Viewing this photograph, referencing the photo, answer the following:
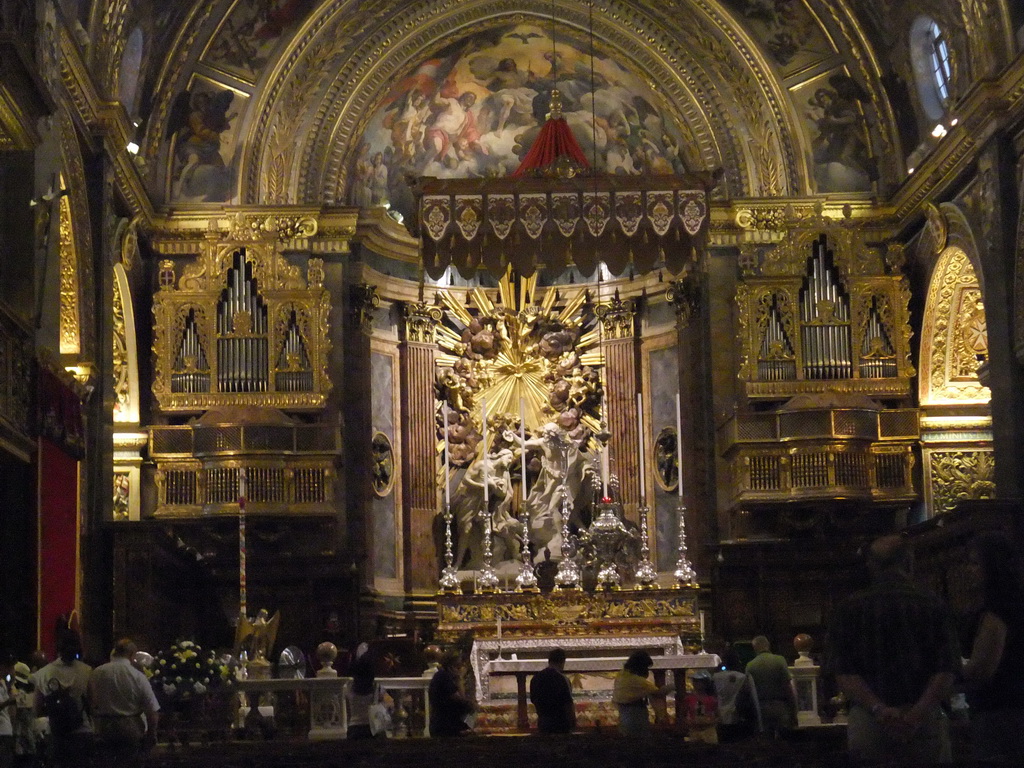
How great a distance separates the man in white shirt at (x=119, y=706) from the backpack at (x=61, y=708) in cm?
23

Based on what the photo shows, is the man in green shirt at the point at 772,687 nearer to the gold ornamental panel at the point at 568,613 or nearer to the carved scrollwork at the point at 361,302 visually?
the gold ornamental panel at the point at 568,613

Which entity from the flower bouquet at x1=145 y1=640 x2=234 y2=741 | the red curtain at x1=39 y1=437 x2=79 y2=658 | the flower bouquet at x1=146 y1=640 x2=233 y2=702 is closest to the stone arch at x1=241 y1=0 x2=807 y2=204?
the red curtain at x1=39 y1=437 x2=79 y2=658

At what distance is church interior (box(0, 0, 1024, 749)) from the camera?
1905cm

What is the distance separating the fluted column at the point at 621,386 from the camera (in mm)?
24953

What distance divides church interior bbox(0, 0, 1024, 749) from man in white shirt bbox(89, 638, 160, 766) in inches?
260

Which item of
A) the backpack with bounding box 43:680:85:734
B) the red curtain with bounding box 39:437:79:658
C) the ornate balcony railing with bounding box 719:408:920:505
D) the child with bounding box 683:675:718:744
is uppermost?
the ornate balcony railing with bounding box 719:408:920:505

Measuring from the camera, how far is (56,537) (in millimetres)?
17281

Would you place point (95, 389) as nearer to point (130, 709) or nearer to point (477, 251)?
point (477, 251)

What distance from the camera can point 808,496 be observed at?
21.8m

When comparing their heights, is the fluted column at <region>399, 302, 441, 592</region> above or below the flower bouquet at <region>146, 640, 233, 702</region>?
above

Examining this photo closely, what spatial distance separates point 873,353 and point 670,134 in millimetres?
4416

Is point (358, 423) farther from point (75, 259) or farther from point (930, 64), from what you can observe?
point (930, 64)

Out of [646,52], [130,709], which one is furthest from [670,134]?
[130,709]

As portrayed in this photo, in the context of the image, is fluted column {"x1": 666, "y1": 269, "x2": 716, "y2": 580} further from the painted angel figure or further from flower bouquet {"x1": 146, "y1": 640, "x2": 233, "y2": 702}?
flower bouquet {"x1": 146, "y1": 640, "x2": 233, "y2": 702}
